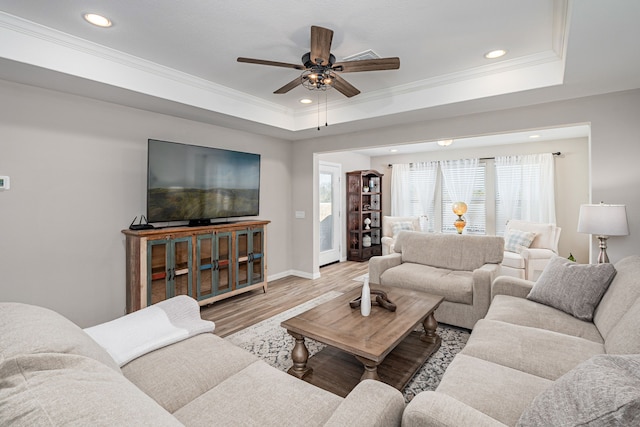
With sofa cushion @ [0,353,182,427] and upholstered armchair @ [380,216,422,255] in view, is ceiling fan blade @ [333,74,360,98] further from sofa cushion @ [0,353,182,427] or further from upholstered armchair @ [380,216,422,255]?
upholstered armchair @ [380,216,422,255]

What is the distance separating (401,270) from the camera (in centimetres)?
362

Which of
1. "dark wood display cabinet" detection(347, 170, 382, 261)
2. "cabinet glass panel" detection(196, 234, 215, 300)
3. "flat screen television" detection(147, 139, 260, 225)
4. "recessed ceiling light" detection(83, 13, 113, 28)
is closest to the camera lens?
"recessed ceiling light" detection(83, 13, 113, 28)

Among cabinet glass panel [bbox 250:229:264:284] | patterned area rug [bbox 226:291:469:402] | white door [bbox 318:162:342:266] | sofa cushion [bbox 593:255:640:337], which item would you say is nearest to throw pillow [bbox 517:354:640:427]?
sofa cushion [bbox 593:255:640:337]

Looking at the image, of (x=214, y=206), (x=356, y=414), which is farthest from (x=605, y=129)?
(x=214, y=206)

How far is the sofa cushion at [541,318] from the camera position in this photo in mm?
1926

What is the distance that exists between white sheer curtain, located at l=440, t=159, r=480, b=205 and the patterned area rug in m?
4.09

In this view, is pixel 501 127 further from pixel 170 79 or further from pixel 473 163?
pixel 170 79

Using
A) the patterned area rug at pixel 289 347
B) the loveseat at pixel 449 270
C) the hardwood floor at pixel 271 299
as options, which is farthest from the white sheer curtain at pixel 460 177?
the patterned area rug at pixel 289 347

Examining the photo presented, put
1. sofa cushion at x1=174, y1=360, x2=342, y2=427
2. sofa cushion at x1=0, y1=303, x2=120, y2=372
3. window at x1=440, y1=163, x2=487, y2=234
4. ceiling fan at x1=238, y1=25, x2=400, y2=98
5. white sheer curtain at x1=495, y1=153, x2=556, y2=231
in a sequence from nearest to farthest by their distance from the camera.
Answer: sofa cushion at x1=0, y1=303, x2=120, y2=372, sofa cushion at x1=174, y1=360, x2=342, y2=427, ceiling fan at x1=238, y1=25, x2=400, y2=98, white sheer curtain at x1=495, y1=153, x2=556, y2=231, window at x1=440, y1=163, x2=487, y2=234

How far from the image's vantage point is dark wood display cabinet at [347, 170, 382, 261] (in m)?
6.69

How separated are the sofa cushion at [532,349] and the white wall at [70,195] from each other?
136 inches

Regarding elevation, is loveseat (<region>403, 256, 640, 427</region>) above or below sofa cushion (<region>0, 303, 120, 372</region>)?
below

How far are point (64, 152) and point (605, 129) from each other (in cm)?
515

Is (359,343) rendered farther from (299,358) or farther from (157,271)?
(157,271)
